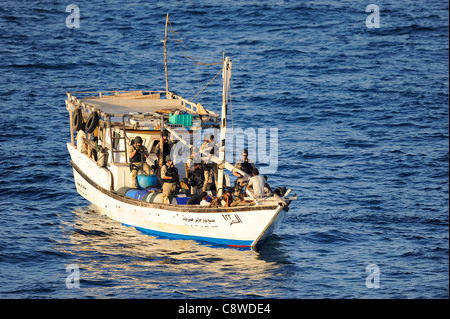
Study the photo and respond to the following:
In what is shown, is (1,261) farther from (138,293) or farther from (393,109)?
(393,109)

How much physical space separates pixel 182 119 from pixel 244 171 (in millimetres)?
3249

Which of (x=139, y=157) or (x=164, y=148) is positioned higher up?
(x=164, y=148)

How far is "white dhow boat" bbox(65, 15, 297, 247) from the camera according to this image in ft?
90.9

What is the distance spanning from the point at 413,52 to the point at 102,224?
3884cm

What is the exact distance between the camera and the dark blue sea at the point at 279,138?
2719cm

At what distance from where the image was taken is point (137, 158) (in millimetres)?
31078

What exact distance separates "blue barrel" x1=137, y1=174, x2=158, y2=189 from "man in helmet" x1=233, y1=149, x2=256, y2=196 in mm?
3571

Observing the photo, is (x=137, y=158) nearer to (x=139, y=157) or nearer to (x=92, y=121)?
(x=139, y=157)

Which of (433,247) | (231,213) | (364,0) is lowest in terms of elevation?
(433,247)

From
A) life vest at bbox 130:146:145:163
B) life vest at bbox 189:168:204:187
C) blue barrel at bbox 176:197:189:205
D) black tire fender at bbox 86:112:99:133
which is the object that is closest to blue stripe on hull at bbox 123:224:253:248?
blue barrel at bbox 176:197:189:205

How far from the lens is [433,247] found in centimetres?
3045

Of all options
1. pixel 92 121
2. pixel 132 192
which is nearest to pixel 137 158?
pixel 132 192

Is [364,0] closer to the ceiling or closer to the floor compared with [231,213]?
closer to the ceiling
